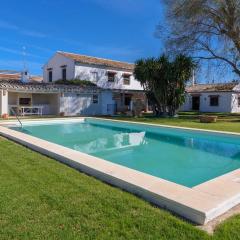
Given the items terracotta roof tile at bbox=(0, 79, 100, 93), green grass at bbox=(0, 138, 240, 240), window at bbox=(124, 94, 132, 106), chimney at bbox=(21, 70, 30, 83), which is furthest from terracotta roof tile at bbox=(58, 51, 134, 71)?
green grass at bbox=(0, 138, 240, 240)

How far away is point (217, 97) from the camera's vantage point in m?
36.9

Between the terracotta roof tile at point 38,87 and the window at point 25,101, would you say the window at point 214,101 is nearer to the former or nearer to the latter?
the terracotta roof tile at point 38,87

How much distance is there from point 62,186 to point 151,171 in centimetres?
345

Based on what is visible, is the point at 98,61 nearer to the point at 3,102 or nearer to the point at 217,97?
the point at 3,102

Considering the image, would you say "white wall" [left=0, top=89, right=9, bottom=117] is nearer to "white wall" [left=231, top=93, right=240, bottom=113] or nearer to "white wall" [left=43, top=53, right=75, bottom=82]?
"white wall" [left=43, top=53, right=75, bottom=82]

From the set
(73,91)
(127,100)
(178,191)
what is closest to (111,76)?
(127,100)

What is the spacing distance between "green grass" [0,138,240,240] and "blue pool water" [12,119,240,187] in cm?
286

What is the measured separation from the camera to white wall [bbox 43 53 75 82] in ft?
107

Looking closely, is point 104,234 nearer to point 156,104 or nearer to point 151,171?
point 151,171

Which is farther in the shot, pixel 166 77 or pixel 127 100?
pixel 127 100

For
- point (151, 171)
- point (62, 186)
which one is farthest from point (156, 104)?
point (62, 186)

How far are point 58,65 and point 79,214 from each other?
3258 centimetres

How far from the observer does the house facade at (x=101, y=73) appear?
106 ft

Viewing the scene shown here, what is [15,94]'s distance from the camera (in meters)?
27.6
